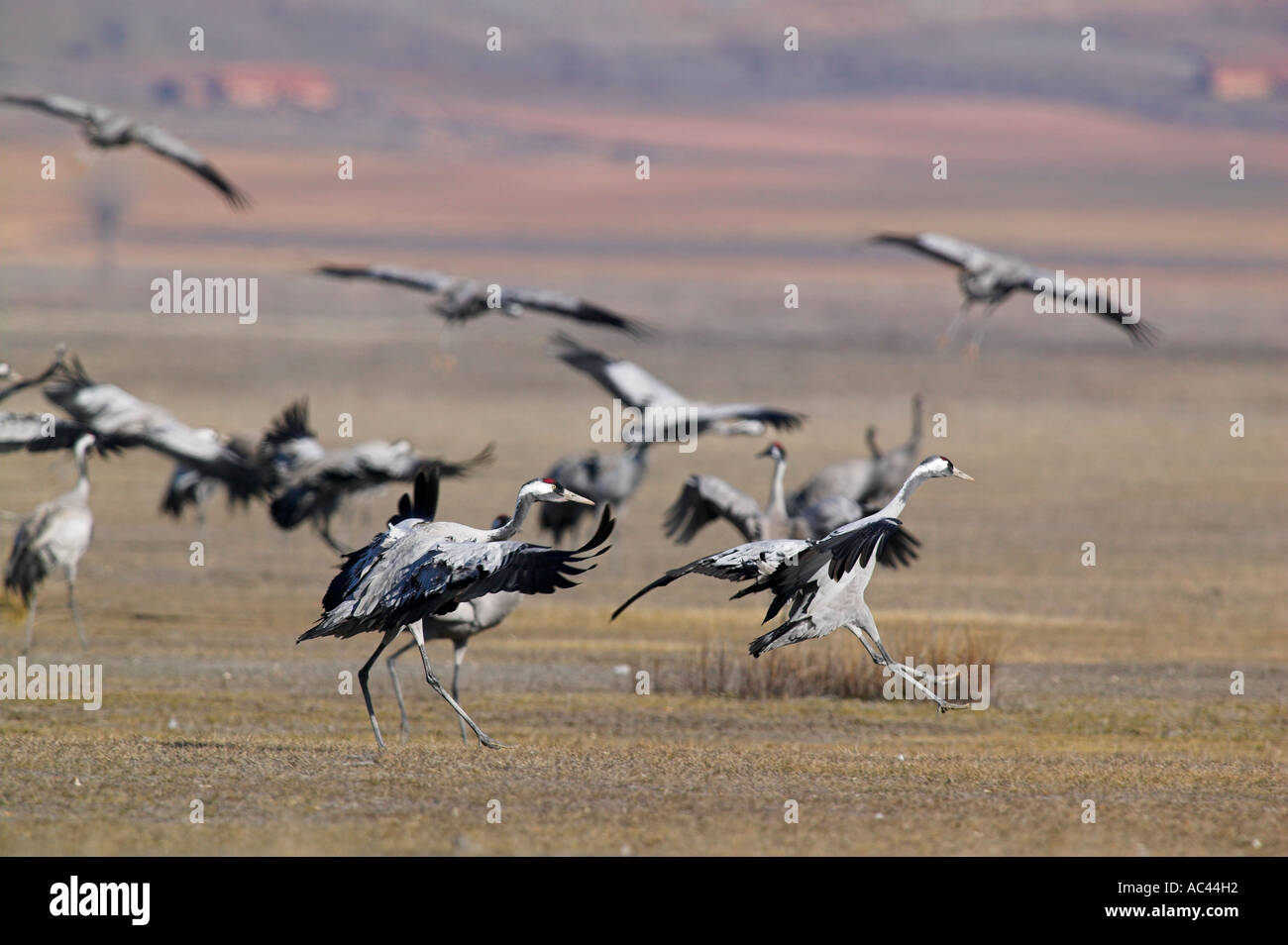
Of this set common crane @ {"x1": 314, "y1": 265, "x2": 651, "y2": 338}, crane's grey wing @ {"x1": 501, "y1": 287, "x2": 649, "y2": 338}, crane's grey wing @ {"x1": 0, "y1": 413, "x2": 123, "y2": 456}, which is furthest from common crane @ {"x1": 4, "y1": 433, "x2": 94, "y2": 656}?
crane's grey wing @ {"x1": 501, "y1": 287, "x2": 649, "y2": 338}

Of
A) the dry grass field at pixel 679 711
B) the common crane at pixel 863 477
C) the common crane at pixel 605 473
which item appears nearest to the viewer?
the dry grass field at pixel 679 711

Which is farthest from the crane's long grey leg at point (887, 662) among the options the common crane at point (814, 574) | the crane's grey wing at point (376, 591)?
the crane's grey wing at point (376, 591)

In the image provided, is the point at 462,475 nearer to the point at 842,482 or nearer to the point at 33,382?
the point at 33,382

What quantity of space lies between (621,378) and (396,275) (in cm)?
256

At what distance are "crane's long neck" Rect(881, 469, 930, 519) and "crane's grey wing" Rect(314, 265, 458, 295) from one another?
7.83 metres

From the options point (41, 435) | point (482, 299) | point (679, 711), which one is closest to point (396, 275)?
point (482, 299)

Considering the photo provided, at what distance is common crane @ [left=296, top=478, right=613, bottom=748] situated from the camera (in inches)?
403

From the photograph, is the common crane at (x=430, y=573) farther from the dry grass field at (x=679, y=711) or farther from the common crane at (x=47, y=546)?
the common crane at (x=47, y=546)

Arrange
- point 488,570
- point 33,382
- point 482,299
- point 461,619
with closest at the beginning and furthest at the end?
point 488,570, point 461,619, point 33,382, point 482,299

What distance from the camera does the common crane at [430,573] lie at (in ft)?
33.6

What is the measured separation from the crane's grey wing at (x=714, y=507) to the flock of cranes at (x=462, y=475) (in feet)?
0.06

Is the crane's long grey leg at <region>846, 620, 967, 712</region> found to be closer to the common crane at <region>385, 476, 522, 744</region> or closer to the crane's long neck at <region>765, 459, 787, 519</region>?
the common crane at <region>385, 476, 522, 744</region>

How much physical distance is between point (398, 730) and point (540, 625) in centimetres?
675

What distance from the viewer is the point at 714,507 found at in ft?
54.6
